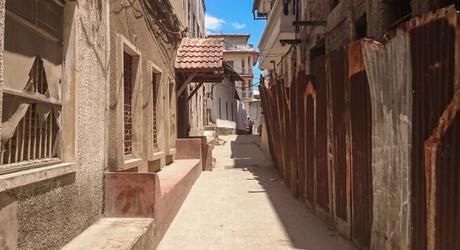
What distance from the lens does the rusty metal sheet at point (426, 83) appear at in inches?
115

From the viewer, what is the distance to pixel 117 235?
4164 millimetres

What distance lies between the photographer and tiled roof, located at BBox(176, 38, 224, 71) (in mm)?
11422

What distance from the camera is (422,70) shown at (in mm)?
3230

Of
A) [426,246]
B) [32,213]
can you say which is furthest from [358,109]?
[32,213]

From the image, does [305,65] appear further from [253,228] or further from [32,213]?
[32,213]

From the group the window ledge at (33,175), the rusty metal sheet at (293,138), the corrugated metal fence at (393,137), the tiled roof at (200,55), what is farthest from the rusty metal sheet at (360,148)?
the tiled roof at (200,55)

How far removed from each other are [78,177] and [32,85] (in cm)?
107

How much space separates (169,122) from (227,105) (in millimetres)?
26840

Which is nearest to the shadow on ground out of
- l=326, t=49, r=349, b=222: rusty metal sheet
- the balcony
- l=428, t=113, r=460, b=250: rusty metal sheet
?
l=326, t=49, r=349, b=222: rusty metal sheet

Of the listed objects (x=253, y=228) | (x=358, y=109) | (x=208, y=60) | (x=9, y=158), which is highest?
(x=208, y=60)

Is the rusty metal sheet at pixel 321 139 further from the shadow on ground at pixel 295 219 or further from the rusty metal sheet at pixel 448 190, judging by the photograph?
the rusty metal sheet at pixel 448 190

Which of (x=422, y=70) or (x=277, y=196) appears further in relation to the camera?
(x=277, y=196)

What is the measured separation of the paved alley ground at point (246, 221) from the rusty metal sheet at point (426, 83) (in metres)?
1.80

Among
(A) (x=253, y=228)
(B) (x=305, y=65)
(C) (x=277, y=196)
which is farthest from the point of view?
(C) (x=277, y=196)
